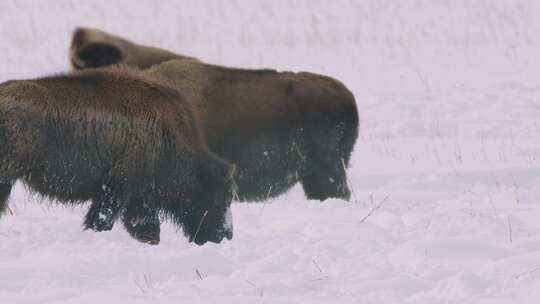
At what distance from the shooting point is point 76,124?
17.6 feet

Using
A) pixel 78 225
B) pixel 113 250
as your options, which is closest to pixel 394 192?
pixel 78 225

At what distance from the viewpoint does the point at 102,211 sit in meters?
5.56

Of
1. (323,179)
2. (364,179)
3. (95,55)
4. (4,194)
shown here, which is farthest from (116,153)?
(364,179)

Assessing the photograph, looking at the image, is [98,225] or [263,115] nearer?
[98,225]

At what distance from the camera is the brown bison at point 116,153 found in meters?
5.18

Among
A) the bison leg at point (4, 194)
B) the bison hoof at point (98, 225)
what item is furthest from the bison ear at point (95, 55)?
the bison leg at point (4, 194)

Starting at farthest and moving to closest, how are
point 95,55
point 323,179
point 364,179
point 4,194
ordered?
point 364,179, point 323,179, point 95,55, point 4,194

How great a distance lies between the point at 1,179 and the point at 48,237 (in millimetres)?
384

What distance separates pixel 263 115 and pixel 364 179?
1.58 meters

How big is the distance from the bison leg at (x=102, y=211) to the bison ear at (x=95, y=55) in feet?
5.34

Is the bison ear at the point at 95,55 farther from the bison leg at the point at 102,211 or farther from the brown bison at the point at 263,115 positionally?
the bison leg at the point at 102,211

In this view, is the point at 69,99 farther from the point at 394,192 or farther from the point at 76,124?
the point at 394,192

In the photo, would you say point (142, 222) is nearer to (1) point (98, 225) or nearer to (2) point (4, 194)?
(1) point (98, 225)

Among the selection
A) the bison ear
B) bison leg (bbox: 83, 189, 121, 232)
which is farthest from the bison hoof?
the bison ear
